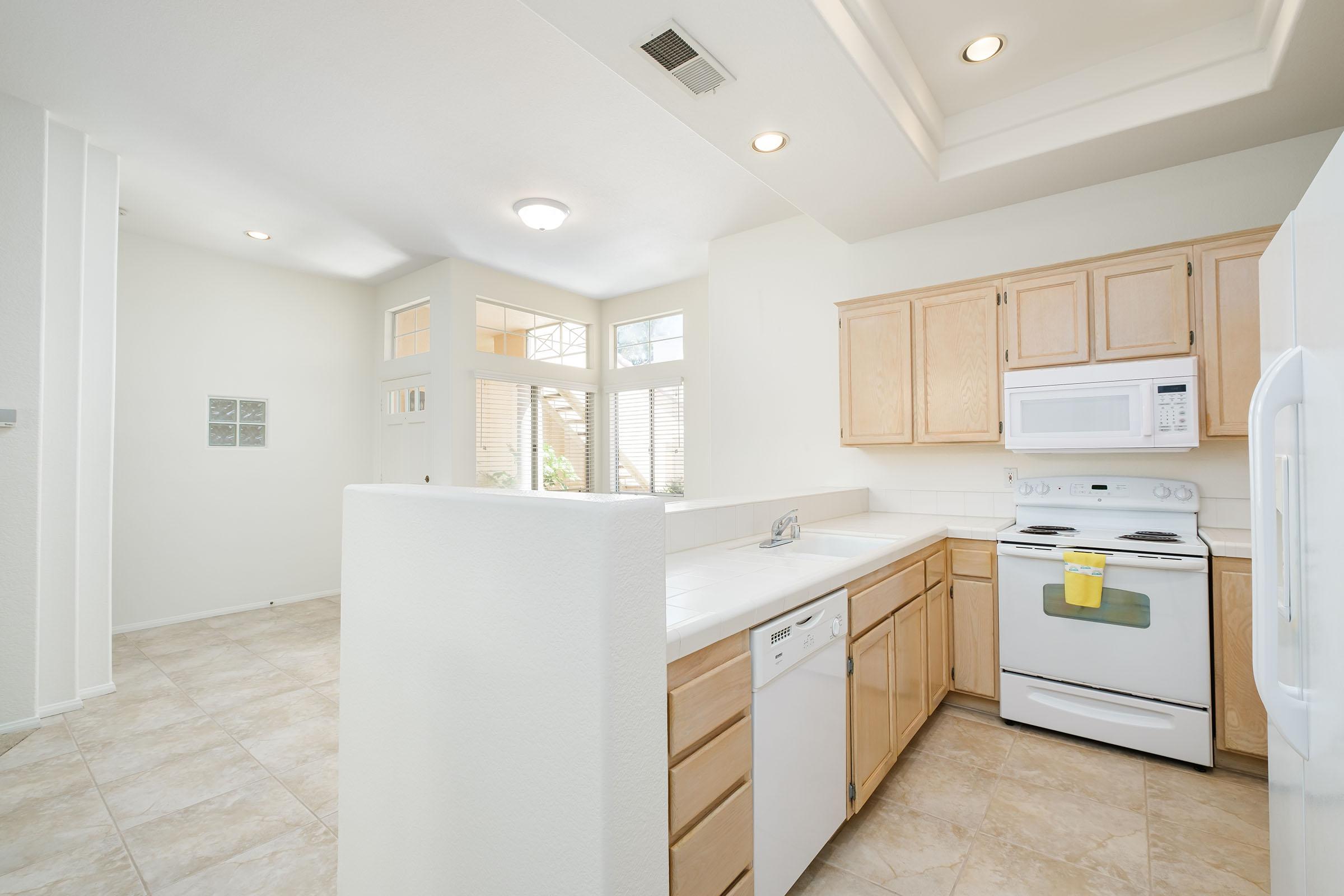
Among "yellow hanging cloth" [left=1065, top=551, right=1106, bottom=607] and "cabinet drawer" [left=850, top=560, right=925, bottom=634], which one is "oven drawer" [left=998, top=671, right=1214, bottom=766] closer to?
"yellow hanging cloth" [left=1065, top=551, right=1106, bottom=607]

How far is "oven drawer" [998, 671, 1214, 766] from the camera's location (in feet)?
7.52

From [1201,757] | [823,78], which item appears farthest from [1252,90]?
[1201,757]

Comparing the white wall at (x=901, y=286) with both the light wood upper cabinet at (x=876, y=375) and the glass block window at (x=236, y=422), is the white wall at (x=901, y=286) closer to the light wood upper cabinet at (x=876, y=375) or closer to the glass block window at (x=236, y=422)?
the light wood upper cabinet at (x=876, y=375)

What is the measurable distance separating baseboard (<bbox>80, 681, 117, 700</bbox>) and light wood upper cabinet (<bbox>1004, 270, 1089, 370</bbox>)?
5130mm

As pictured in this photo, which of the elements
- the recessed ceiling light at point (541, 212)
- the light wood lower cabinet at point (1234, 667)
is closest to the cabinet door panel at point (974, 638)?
the light wood lower cabinet at point (1234, 667)

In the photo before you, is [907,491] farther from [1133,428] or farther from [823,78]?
[823,78]

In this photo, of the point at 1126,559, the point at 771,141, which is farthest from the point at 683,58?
the point at 1126,559

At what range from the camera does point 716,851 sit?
4.11 ft

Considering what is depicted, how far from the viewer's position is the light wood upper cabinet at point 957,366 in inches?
122

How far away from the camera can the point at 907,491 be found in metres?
3.61

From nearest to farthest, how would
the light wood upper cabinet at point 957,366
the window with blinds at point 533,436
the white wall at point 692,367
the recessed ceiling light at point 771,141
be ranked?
the recessed ceiling light at point 771,141 < the light wood upper cabinet at point 957,366 < the window with blinds at point 533,436 < the white wall at point 692,367

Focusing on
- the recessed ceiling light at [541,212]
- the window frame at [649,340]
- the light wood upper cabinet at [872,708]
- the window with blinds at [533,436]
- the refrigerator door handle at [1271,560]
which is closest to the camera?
the refrigerator door handle at [1271,560]

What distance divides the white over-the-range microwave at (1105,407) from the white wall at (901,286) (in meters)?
0.32

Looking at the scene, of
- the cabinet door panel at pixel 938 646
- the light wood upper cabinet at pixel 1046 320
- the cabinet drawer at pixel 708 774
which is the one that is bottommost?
the cabinet door panel at pixel 938 646
